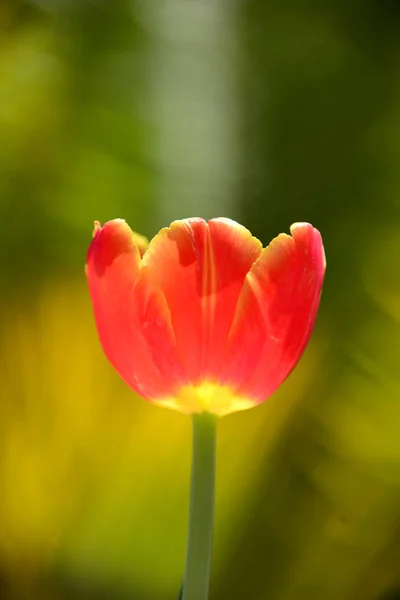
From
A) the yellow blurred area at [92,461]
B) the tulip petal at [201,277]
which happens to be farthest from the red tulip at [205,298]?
the yellow blurred area at [92,461]

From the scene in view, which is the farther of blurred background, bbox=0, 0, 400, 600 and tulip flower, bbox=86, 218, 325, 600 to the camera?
blurred background, bbox=0, 0, 400, 600

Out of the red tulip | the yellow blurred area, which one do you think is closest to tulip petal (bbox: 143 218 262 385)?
the red tulip

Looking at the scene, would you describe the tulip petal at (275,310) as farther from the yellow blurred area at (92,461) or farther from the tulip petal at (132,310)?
the yellow blurred area at (92,461)

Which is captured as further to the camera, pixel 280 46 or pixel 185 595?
pixel 280 46

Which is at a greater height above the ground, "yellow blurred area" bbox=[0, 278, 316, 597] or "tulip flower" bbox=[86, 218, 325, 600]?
"tulip flower" bbox=[86, 218, 325, 600]

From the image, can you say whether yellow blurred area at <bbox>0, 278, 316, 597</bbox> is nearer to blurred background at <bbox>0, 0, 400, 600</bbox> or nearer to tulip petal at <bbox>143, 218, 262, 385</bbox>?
blurred background at <bbox>0, 0, 400, 600</bbox>

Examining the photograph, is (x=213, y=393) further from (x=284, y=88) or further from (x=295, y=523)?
(x=284, y=88)

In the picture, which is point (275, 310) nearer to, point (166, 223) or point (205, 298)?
point (205, 298)

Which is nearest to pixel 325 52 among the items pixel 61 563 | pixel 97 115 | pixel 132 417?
pixel 97 115
